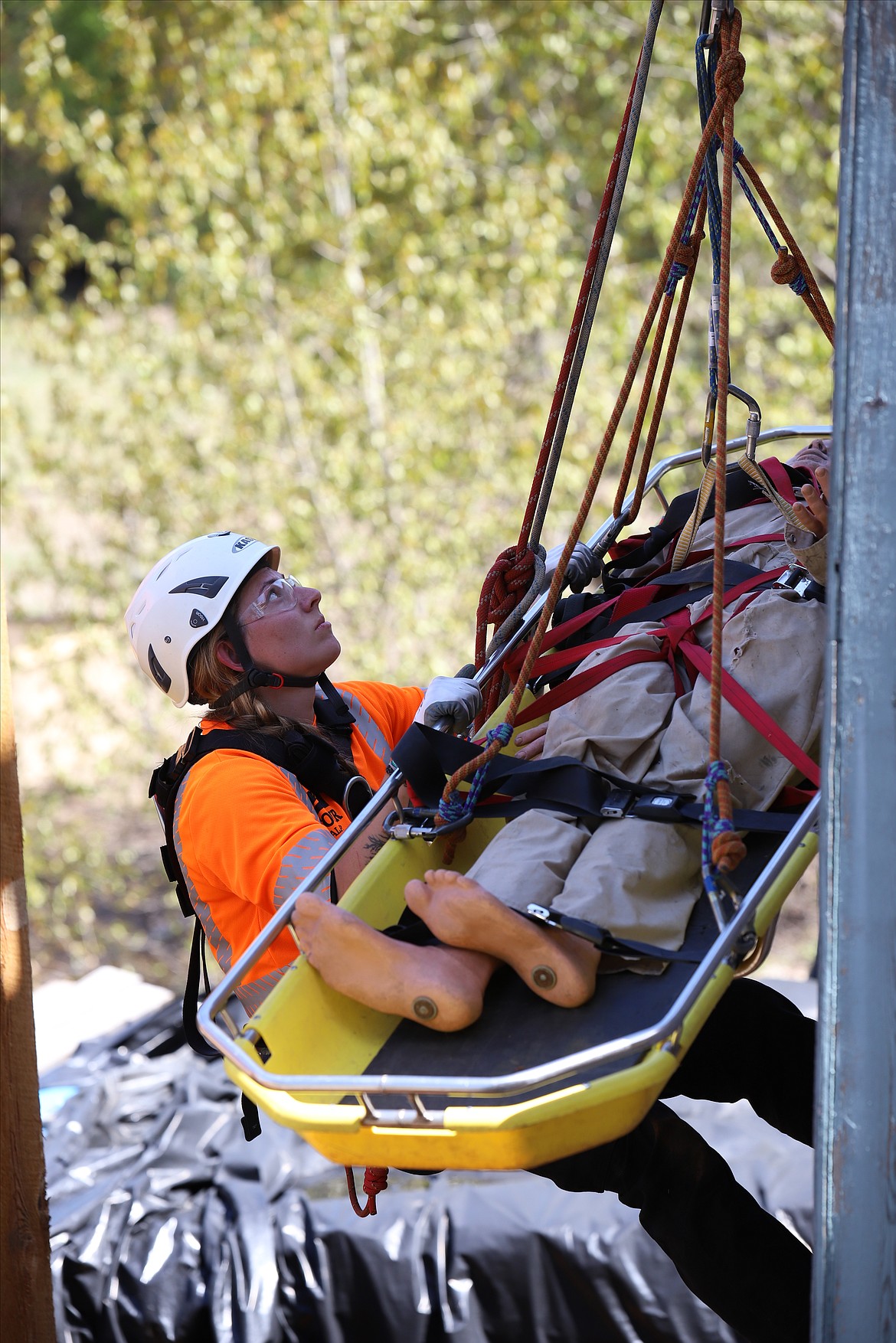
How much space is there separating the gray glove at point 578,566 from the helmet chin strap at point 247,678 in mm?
540

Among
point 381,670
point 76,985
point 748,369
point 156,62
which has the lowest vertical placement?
point 76,985

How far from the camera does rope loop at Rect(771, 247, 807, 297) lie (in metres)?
2.54

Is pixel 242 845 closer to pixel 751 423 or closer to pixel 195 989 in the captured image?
pixel 195 989

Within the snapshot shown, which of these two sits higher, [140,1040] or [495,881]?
[495,881]

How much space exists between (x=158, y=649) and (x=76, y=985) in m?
3.12

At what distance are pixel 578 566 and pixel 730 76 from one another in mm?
979

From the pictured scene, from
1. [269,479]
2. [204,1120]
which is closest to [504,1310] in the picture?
[204,1120]

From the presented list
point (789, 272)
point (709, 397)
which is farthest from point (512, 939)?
point (789, 272)

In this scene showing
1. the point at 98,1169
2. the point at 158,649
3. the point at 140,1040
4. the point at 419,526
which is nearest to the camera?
the point at 158,649

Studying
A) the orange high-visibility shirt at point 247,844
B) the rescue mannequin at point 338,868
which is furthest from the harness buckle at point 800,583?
the orange high-visibility shirt at point 247,844

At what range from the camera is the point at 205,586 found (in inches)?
103

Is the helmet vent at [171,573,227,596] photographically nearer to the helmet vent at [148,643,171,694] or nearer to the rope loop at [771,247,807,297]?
the helmet vent at [148,643,171,694]

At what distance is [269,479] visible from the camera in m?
7.19

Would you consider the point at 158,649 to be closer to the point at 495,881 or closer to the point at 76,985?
the point at 495,881
